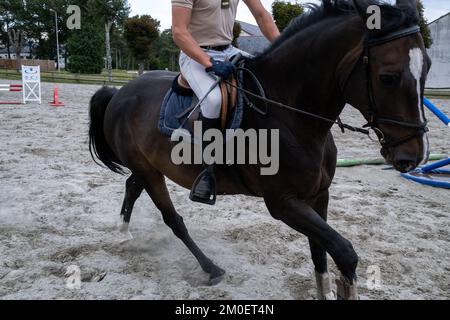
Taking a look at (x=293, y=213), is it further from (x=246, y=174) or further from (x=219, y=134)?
(x=219, y=134)

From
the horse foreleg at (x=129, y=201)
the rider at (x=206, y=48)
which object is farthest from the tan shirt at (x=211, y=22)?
the horse foreleg at (x=129, y=201)

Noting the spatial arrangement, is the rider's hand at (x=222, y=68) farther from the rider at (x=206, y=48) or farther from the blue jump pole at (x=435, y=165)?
the blue jump pole at (x=435, y=165)

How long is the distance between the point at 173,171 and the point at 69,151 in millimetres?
5127

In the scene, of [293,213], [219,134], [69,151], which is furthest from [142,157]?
[69,151]

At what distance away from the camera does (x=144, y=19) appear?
3172 cm

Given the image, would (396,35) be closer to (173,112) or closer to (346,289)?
(346,289)

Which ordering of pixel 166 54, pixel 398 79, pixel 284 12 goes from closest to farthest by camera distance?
1. pixel 398 79
2. pixel 284 12
3. pixel 166 54

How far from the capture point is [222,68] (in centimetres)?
292

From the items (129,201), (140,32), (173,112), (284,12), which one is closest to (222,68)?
(173,112)

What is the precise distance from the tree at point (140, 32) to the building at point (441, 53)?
2163 centimetres

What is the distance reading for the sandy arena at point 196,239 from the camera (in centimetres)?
340

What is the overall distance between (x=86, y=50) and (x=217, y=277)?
38700 mm

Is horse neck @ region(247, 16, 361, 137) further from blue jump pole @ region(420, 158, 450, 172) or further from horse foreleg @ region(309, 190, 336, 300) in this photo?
blue jump pole @ region(420, 158, 450, 172)

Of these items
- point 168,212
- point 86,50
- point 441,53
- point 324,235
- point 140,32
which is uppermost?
point 140,32
